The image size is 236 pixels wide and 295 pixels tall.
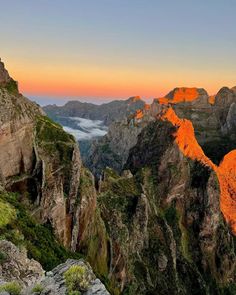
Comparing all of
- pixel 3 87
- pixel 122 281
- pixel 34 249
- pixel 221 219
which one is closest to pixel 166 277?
pixel 122 281

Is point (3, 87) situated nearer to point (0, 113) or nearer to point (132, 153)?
point (0, 113)

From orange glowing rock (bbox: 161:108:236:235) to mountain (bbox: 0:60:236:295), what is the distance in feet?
1.49

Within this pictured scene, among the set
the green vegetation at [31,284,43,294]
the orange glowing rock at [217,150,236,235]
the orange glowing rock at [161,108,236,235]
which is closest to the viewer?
the green vegetation at [31,284,43,294]

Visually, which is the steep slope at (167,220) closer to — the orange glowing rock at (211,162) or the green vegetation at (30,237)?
the orange glowing rock at (211,162)

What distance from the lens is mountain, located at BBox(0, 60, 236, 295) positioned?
42.7 meters

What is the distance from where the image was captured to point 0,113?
60344mm

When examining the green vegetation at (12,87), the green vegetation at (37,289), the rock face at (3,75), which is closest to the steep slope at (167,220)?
the green vegetation at (12,87)

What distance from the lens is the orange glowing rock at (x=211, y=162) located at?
16900 cm

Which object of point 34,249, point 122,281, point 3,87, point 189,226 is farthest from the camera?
point 189,226

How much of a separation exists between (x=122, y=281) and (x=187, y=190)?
69349mm

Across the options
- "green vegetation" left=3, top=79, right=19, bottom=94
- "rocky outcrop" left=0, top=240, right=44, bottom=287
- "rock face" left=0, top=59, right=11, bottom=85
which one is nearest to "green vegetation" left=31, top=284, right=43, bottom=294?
"rocky outcrop" left=0, top=240, right=44, bottom=287

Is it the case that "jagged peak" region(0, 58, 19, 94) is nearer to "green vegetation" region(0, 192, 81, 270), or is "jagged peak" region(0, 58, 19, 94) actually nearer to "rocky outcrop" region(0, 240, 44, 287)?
"green vegetation" region(0, 192, 81, 270)

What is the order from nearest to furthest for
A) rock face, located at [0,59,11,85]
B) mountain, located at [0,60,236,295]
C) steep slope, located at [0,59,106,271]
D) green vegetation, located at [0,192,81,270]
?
green vegetation, located at [0,192,81,270], mountain, located at [0,60,236,295], steep slope, located at [0,59,106,271], rock face, located at [0,59,11,85]

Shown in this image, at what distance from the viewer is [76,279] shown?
69.3 feet
